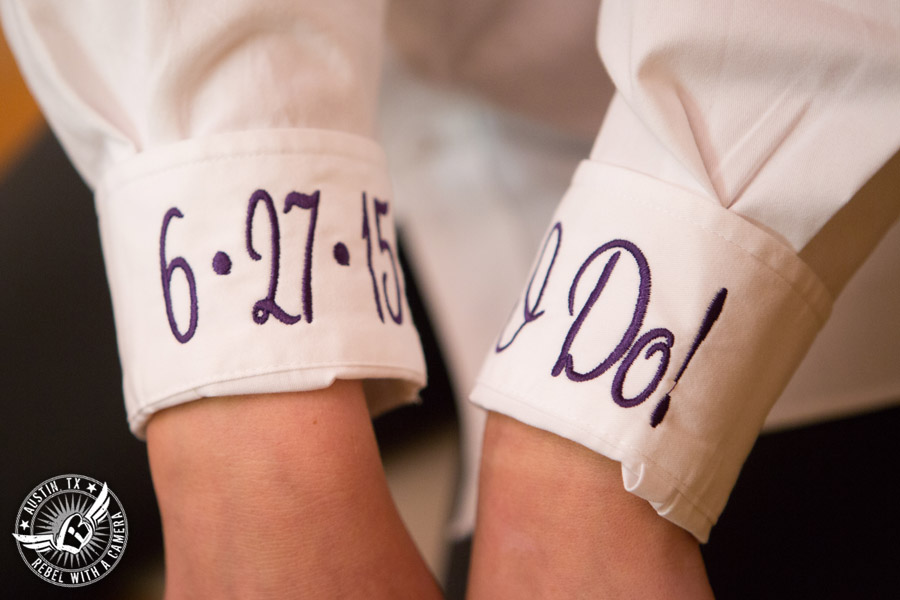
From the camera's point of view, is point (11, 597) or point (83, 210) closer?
point (11, 597)

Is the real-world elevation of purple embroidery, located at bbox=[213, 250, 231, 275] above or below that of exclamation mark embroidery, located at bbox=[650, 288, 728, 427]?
below

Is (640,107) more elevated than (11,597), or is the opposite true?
(640,107)

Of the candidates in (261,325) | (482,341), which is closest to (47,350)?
(261,325)

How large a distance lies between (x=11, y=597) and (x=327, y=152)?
0.42 metres

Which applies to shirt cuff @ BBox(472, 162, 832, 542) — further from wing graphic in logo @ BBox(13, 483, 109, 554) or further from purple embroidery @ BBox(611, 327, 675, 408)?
wing graphic in logo @ BBox(13, 483, 109, 554)

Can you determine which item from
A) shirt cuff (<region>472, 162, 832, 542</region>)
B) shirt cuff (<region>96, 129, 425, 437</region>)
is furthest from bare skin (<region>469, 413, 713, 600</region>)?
shirt cuff (<region>96, 129, 425, 437</region>)

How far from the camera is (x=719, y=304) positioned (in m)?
0.37

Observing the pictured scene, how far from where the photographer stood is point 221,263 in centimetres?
39

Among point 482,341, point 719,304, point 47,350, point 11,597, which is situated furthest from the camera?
point 482,341

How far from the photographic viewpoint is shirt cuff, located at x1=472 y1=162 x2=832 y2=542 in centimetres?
36

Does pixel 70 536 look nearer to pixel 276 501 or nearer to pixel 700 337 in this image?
pixel 276 501

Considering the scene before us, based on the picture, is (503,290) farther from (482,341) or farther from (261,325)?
(261,325)

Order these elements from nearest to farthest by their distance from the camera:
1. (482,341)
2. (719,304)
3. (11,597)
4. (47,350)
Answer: (719,304)
(11,597)
(47,350)
(482,341)

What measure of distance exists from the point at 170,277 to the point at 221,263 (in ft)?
0.12
